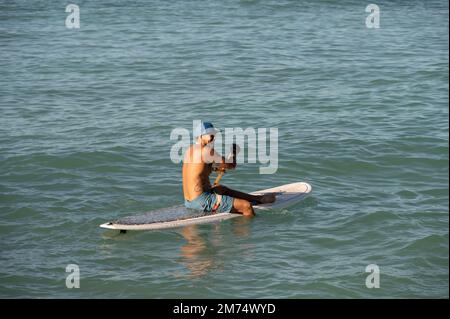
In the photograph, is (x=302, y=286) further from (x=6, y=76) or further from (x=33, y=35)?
(x=33, y=35)

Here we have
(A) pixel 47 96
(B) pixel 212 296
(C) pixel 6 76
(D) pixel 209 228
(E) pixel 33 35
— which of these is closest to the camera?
(B) pixel 212 296

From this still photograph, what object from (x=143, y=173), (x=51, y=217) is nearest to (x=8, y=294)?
(x=51, y=217)

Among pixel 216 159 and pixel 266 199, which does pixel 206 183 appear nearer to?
pixel 216 159

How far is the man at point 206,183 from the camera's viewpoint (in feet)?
39.4

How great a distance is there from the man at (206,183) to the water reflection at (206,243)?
0.23m

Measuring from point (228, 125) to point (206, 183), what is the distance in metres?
4.76

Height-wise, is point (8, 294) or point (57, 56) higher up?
point (57, 56)

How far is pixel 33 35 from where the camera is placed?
2417 cm

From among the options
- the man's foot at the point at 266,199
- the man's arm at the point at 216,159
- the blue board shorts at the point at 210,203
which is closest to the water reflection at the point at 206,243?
the blue board shorts at the point at 210,203

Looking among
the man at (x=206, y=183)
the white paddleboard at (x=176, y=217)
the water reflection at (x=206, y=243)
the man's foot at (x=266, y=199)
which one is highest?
the man at (x=206, y=183)

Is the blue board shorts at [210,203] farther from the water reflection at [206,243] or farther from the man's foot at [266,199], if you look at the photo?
the man's foot at [266,199]

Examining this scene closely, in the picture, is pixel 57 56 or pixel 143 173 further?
pixel 57 56

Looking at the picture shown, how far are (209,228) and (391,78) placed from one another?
9207 mm

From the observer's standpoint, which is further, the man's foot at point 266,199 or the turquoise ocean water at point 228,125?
the man's foot at point 266,199
